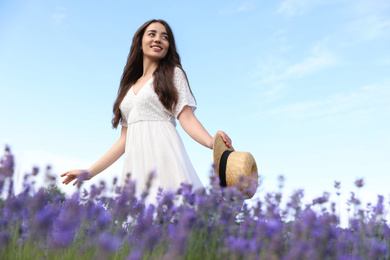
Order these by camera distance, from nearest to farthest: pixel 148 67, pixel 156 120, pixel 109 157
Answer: pixel 156 120
pixel 109 157
pixel 148 67

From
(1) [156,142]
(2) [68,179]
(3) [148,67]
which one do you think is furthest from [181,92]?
(2) [68,179]

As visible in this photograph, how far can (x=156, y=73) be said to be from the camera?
360 cm

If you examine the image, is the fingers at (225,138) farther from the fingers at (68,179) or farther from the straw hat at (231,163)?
the fingers at (68,179)

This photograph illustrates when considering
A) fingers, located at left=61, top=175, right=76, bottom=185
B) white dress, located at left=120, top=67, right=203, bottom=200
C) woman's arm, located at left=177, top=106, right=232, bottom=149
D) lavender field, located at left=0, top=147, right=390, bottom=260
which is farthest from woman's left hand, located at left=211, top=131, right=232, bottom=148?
fingers, located at left=61, top=175, right=76, bottom=185

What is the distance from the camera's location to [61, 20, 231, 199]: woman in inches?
126

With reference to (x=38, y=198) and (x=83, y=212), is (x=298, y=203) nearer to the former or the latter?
(x=83, y=212)

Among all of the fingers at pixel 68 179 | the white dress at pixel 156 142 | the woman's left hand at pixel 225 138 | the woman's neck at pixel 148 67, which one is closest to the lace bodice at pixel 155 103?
the white dress at pixel 156 142

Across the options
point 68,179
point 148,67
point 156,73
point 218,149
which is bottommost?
point 68,179

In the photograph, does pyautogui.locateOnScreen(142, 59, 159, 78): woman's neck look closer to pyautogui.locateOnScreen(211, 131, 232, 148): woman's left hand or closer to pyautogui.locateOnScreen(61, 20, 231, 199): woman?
pyautogui.locateOnScreen(61, 20, 231, 199): woman

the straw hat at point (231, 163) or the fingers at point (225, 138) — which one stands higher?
the fingers at point (225, 138)

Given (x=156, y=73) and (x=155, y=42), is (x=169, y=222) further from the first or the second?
(x=155, y=42)

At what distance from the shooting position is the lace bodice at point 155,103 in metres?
3.42

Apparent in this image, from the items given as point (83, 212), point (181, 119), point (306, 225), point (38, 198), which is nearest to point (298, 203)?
point (306, 225)

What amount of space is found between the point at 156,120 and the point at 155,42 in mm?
820
